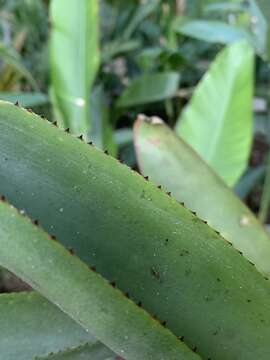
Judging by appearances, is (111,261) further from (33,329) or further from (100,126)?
(100,126)

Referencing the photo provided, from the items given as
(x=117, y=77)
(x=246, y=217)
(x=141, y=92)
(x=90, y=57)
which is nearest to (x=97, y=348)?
(x=246, y=217)

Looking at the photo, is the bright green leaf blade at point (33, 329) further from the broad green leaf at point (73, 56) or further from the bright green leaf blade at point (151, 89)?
the bright green leaf blade at point (151, 89)

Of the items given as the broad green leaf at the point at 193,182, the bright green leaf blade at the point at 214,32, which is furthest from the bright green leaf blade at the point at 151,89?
the broad green leaf at the point at 193,182

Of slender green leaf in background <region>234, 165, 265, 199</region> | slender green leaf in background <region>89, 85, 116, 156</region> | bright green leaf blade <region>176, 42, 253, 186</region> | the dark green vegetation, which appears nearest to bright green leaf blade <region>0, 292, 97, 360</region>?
the dark green vegetation

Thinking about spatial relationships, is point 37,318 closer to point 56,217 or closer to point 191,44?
point 56,217

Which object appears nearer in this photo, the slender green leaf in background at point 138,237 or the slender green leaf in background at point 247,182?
the slender green leaf in background at point 138,237

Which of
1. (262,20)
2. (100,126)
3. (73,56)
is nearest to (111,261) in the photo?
(262,20)
